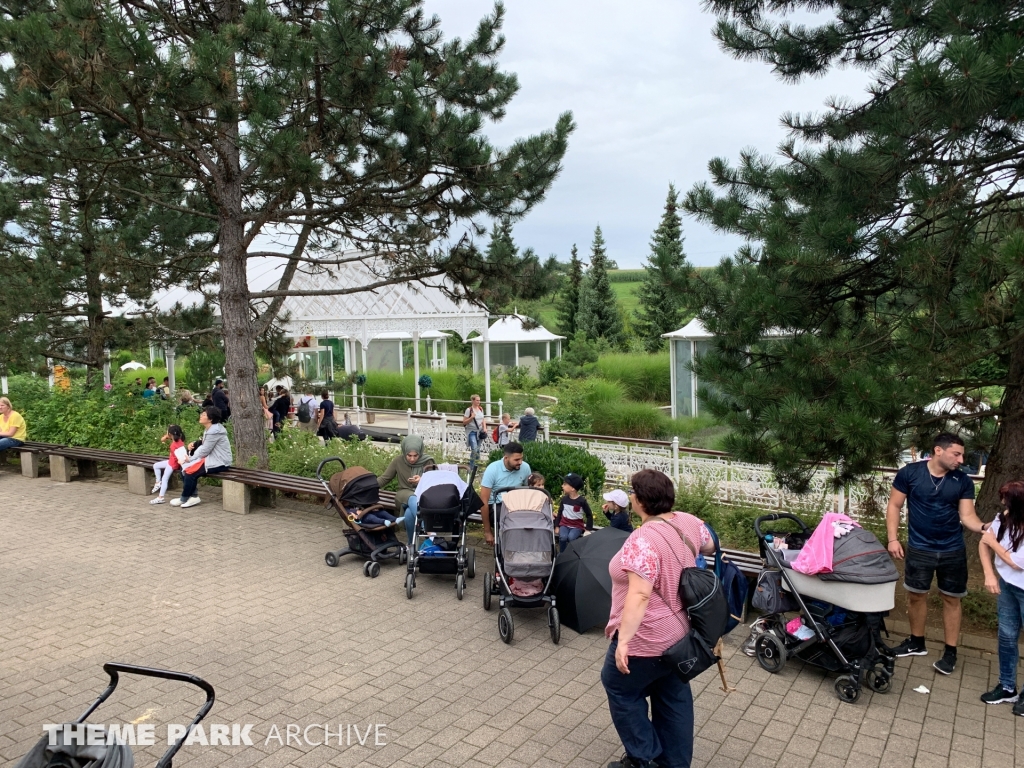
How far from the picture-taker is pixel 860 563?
4789mm

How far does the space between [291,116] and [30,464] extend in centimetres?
742

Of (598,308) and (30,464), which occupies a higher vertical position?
(598,308)

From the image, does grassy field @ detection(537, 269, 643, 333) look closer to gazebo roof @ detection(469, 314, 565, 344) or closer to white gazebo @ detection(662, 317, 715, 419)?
gazebo roof @ detection(469, 314, 565, 344)

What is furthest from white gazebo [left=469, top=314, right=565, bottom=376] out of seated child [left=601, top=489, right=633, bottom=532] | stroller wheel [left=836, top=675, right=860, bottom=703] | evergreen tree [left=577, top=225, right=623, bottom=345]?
stroller wheel [left=836, top=675, right=860, bottom=703]

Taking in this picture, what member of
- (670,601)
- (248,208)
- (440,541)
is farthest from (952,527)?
(248,208)

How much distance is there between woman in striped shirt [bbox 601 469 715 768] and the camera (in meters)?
3.53

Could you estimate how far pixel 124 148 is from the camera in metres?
10.9

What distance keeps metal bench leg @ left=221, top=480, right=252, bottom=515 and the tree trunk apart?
26.3 feet

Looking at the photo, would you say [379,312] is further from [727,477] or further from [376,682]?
[376,682]

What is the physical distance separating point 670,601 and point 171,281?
11258mm

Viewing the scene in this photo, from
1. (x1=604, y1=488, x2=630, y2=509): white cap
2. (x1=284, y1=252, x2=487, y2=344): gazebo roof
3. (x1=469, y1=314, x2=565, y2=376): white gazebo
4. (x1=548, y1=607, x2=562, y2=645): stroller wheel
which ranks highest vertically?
(x1=284, y1=252, x2=487, y2=344): gazebo roof

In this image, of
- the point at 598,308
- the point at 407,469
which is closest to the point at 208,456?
the point at 407,469

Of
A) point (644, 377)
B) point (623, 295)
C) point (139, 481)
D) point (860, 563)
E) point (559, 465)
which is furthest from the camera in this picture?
point (623, 295)

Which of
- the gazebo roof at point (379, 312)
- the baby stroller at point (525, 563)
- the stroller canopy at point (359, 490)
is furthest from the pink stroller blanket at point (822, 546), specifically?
the gazebo roof at point (379, 312)
